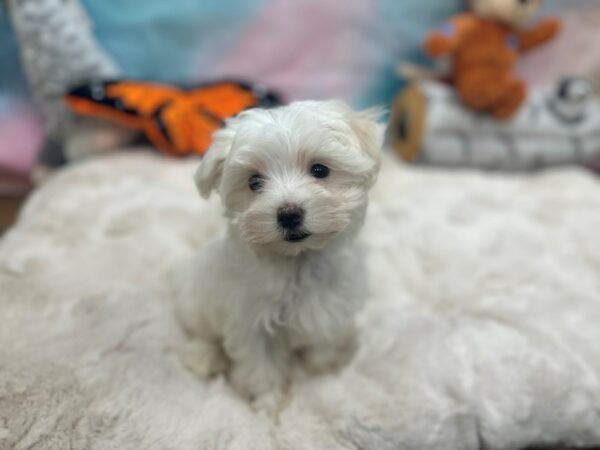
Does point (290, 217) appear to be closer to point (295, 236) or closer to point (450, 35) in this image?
point (295, 236)

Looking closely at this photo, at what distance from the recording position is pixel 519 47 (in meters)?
2.71

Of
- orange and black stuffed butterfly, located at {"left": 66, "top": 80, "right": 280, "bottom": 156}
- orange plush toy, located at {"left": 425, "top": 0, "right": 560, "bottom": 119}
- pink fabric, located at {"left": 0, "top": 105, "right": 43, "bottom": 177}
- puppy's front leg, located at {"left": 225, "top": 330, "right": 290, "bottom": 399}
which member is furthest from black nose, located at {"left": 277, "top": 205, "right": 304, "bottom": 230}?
pink fabric, located at {"left": 0, "top": 105, "right": 43, "bottom": 177}

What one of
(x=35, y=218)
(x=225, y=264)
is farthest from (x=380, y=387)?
(x=35, y=218)

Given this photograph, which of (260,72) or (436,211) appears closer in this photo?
(436,211)

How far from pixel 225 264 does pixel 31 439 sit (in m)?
0.62

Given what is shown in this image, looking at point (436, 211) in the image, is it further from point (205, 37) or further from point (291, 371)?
point (205, 37)

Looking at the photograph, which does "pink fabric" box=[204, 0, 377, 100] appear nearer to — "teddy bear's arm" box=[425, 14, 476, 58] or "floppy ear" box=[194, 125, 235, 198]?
"teddy bear's arm" box=[425, 14, 476, 58]

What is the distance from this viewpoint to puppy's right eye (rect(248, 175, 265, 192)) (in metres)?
1.23

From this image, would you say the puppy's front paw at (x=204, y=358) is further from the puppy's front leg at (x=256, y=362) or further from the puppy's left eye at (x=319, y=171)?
the puppy's left eye at (x=319, y=171)

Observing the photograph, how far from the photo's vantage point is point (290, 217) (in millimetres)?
1161

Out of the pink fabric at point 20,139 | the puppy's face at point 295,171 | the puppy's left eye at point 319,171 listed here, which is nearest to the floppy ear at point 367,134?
the puppy's face at point 295,171

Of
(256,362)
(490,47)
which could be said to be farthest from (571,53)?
(256,362)

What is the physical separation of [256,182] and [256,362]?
0.54 metres

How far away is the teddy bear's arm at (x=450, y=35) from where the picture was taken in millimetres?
2555
